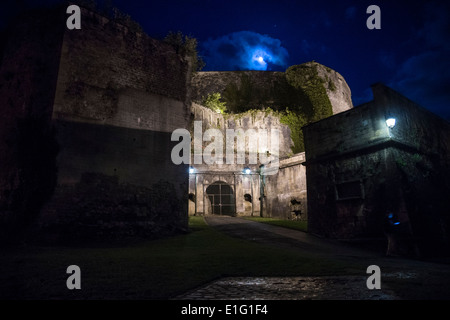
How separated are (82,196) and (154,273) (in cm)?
583

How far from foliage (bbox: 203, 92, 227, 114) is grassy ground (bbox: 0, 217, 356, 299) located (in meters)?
23.4

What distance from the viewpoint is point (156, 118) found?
1172 cm

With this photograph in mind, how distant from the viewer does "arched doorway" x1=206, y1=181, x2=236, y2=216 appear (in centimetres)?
2238

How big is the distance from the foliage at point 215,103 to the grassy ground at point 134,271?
76.8 feet

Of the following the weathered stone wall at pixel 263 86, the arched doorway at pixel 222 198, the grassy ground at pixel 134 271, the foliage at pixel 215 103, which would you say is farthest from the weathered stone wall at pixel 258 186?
the grassy ground at pixel 134 271

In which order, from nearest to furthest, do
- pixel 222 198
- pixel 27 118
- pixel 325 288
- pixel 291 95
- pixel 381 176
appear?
pixel 325 288
pixel 27 118
pixel 381 176
pixel 222 198
pixel 291 95

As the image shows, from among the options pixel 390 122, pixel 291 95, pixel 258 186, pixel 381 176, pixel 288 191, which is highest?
pixel 291 95

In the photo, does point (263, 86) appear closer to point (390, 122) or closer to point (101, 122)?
point (390, 122)

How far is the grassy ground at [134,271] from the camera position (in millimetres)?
3803

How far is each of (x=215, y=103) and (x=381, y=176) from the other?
21662 millimetres

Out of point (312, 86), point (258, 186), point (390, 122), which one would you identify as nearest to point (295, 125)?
point (312, 86)

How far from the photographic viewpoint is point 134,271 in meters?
5.07
